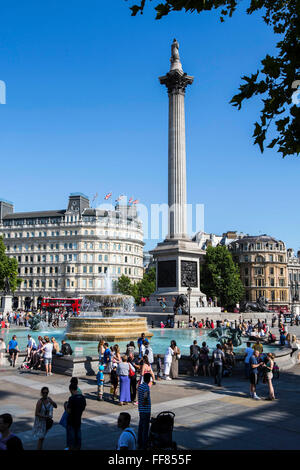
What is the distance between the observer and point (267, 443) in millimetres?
7879

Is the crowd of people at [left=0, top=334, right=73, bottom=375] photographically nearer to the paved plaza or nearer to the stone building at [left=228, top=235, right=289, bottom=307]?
the paved plaza

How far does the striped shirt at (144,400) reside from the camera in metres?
7.86

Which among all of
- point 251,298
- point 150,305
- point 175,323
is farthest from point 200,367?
point 251,298

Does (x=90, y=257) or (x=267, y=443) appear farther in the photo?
(x=90, y=257)

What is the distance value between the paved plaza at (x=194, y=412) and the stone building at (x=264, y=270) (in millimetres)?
82083

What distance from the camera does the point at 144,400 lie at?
7.95 m

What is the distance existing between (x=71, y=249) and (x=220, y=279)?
136ft

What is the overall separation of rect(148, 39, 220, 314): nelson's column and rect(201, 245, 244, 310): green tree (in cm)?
3258

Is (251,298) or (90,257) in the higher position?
(90,257)

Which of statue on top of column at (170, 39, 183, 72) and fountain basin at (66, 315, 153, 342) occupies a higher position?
statue on top of column at (170, 39, 183, 72)

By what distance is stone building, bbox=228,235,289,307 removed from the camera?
94.5 meters

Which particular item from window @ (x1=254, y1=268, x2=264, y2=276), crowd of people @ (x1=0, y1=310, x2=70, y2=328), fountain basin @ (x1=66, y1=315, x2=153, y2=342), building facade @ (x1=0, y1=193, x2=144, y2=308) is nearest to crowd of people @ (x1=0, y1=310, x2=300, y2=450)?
fountain basin @ (x1=66, y1=315, x2=153, y2=342)

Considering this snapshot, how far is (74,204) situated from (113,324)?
82958 mm
